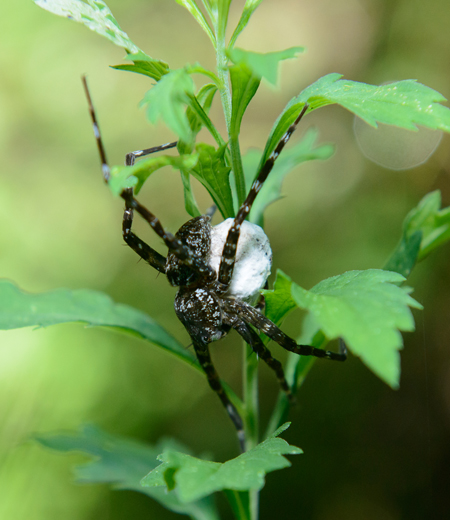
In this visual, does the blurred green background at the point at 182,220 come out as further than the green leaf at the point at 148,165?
Yes

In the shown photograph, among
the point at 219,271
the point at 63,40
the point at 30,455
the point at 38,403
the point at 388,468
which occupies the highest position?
the point at 63,40

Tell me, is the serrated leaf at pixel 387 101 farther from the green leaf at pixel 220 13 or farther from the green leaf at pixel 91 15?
the green leaf at pixel 91 15

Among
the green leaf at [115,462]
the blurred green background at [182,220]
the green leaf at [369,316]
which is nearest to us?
the green leaf at [369,316]

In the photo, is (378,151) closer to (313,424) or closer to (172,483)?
(313,424)

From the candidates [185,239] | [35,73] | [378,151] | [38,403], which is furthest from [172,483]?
[35,73]

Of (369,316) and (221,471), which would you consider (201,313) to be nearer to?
(221,471)

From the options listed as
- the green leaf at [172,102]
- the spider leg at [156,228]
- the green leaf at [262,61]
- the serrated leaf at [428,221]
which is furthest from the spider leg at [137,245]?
the serrated leaf at [428,221]

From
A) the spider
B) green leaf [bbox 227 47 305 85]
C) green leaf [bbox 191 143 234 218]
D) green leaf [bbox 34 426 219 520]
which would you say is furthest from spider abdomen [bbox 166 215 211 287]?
green leaf [bbox 34 426 219 520]
